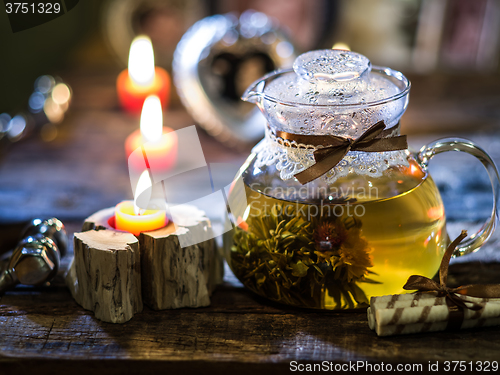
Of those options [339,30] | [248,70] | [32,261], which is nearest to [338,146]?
[32,261]

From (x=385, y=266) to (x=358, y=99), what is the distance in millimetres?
233

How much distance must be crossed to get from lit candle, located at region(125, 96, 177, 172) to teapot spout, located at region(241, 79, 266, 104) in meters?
0.40

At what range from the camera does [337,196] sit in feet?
2.37

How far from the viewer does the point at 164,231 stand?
0.74 m

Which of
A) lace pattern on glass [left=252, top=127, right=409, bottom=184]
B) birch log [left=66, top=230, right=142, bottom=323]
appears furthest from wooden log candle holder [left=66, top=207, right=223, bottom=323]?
lace pattern on glass [left=252, top=127, right=409, bottom=184]

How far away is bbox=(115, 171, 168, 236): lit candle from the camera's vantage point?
0.74m

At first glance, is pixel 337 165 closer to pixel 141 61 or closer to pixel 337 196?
pixel 337 196

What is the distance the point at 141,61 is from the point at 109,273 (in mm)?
1075

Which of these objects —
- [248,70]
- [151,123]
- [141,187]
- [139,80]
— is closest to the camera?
[141,187]

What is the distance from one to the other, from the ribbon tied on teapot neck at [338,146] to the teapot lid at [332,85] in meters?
0.04

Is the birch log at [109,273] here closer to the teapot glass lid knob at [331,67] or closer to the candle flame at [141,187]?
the candle flame at [141,187]

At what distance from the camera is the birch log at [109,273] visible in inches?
27.1

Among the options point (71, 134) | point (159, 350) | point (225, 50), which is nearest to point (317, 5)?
point (225, 50)

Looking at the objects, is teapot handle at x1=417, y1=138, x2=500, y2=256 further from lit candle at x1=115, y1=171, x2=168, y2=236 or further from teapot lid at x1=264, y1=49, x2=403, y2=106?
lit candle at x1=115, y1=171, x2=168, y2=236
